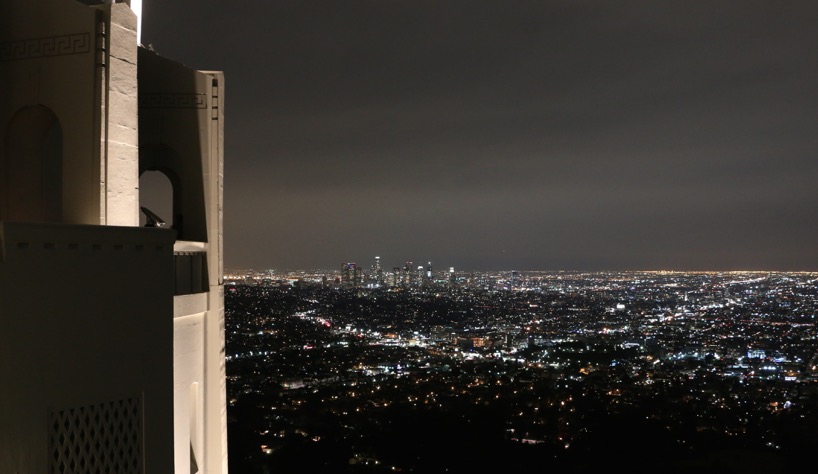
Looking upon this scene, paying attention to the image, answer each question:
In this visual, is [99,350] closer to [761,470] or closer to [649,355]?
[761,470]

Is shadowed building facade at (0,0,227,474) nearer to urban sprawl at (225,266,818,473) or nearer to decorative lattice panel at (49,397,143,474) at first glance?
decorative lattice panel at (49,397,143,474)

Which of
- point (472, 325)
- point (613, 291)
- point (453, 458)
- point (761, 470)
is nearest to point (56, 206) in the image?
point (453, 458)

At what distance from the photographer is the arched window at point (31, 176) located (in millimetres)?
5871

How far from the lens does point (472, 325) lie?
68938 mm

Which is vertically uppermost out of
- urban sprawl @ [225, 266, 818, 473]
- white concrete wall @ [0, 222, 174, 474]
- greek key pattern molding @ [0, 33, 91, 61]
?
greek key pattern molding @ [0, 33, 91, 61]

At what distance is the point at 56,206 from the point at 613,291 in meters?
106

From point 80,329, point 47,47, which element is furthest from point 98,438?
point 47,47

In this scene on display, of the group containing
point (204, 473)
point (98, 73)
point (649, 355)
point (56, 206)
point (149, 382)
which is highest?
point (98, 73)

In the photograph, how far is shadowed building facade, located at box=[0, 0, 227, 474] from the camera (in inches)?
162

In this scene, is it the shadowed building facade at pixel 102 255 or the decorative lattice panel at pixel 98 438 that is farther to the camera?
the decorative lattice panel at pixel 98 438

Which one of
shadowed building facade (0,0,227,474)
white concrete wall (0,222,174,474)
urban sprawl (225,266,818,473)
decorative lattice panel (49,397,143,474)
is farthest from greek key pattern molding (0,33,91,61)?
urban sprawl (225,266,818,473)

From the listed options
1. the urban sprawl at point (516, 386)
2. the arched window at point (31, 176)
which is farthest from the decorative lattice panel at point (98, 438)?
the urban sprawl at point (516, 386)

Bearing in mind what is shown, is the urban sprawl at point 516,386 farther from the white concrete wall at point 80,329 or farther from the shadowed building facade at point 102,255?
the white concrete wall at point 80,329

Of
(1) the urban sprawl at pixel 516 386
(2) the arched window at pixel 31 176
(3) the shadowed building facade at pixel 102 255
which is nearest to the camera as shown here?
(3) the shadowed building facade at pixel 102 255
